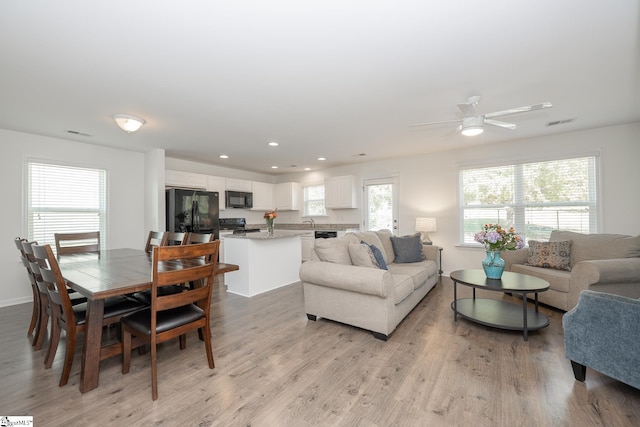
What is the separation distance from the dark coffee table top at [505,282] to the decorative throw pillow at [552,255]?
0.83 meters

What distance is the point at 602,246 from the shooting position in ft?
11.3

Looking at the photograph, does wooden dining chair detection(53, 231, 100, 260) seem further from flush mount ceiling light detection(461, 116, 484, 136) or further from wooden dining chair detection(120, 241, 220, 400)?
flush mount ceiling light detection(461, 116, 484, 136)

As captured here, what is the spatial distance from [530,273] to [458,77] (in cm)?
268

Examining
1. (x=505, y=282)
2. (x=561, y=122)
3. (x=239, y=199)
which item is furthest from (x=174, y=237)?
(x=561, y=122)

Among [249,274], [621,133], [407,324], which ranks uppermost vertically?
[621,133]

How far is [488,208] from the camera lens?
16.1 ft

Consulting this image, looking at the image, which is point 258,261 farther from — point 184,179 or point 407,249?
point 184,179

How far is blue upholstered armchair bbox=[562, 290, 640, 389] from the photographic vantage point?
1630 millimetres

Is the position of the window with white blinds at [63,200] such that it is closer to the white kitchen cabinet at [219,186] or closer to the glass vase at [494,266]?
the white kitchen cabinet at [219,186]

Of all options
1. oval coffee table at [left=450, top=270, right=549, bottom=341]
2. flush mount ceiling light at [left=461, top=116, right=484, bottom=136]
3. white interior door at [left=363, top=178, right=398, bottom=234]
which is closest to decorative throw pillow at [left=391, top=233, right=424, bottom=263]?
oval coffee table at [left=450, top=270, right=549, bottom=341]

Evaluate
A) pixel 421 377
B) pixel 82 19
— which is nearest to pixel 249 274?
pixel 421 377

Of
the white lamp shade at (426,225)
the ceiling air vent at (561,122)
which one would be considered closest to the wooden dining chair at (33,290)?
the white lamp shade at (426,225)

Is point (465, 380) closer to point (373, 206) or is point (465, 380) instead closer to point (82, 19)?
→ point (82, 19)

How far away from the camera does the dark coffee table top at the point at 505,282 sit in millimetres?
2627
